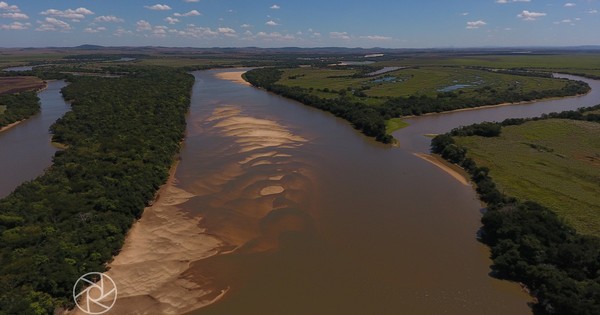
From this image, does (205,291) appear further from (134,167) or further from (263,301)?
(134,167)

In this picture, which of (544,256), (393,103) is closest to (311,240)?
(544,256)

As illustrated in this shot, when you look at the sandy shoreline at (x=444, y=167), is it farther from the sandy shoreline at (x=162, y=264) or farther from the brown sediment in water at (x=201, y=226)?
the sandy shoreline at (x=162, y=264)

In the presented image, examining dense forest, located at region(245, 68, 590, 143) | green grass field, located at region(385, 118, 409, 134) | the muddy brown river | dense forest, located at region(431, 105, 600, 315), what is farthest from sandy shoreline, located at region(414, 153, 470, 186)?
green grass field, located at region(385, 118, 409, 134)

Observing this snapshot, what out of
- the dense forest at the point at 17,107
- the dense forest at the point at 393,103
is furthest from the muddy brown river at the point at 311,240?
the dense forest at the point at 17,107

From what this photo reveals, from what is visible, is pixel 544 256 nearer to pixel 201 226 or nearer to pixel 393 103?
pixel 201 226

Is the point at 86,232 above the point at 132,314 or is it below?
above

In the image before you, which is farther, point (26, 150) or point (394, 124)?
point (394, 124)

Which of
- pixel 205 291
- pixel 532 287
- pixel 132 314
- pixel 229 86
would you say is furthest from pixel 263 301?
pixel 229 86
